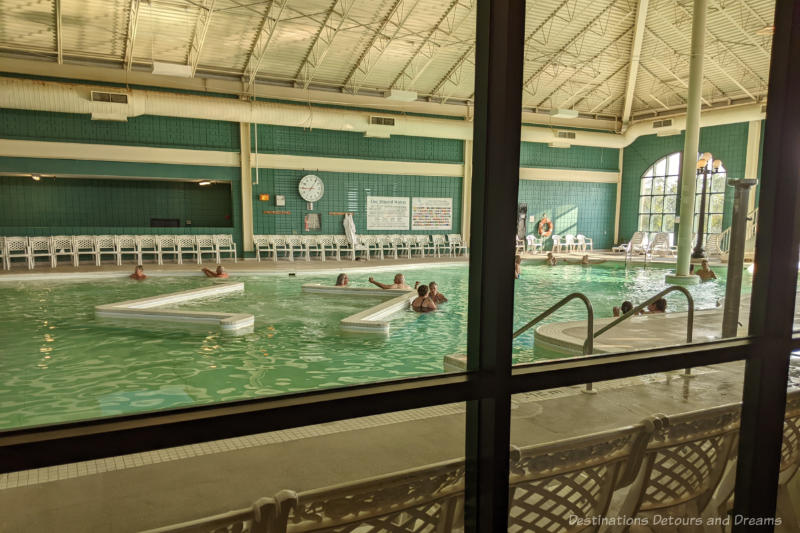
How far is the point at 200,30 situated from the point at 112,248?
532 cm

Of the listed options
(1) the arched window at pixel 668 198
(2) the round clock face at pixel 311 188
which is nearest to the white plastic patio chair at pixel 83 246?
(2) the round clock face at pixel 311 188

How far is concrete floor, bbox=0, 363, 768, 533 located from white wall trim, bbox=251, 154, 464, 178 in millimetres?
11774

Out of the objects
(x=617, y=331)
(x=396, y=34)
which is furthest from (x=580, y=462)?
(x=396, y=34)

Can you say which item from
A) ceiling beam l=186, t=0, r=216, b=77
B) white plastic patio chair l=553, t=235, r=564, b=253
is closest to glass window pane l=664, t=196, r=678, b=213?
white plastic patio chair l=553, t=235, r=564, b=253

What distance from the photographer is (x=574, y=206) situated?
62.8 feet

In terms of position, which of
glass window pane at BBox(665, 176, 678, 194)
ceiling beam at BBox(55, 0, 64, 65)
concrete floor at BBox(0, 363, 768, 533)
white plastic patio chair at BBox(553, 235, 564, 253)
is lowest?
concrete floor at BBox(0, 363, 768, 533)

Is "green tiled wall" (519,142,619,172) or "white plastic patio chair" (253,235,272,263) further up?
"green tiled wall" (519,142,619,172)

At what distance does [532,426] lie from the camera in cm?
291

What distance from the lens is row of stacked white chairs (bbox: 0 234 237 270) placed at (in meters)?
11.3

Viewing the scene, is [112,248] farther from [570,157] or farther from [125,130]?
[570,157]

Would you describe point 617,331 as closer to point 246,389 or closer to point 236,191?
point 246,389

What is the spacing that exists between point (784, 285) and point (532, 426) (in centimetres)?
160

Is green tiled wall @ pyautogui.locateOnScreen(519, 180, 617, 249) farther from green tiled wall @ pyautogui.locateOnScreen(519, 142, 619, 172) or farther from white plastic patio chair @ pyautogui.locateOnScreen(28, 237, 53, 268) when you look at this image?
white plastic patio chair @ pyautogui.locateOnScreen(28, 237, 53, 268)

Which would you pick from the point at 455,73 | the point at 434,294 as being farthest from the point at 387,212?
the point at 434,294
